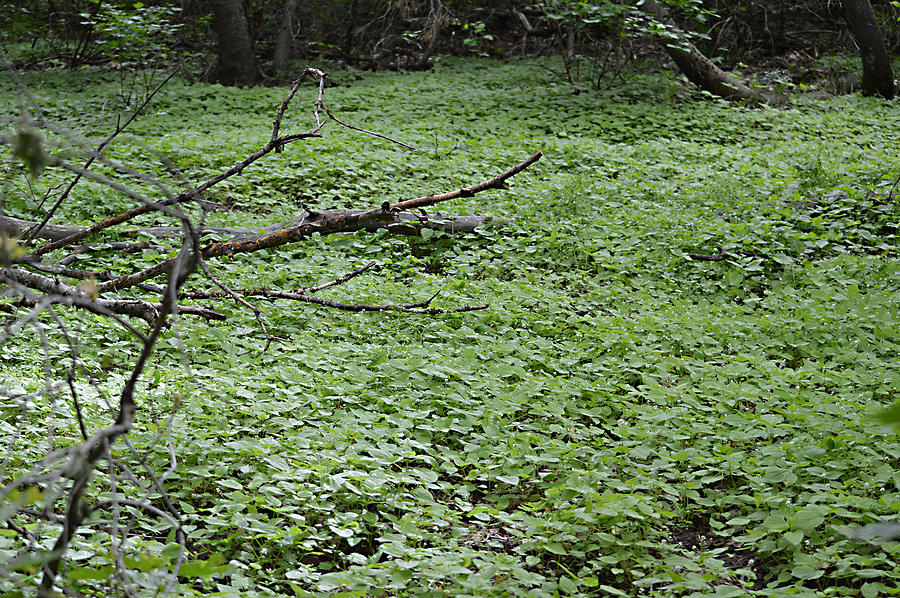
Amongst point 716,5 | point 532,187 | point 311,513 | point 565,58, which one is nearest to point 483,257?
point 532,187

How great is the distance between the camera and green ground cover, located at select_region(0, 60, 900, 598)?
2.57 meters

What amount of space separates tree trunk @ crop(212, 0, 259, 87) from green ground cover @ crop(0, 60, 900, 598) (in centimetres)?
406

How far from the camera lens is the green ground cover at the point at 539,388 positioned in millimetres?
2572

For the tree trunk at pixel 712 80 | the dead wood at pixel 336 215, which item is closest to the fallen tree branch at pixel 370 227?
the dead wood at pixel 336 215

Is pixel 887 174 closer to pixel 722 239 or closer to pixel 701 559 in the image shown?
pixel 722 239

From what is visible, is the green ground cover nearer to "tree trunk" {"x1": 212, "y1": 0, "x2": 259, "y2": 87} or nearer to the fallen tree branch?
the fallen tree branch

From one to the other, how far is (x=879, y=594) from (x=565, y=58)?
10.2 meters

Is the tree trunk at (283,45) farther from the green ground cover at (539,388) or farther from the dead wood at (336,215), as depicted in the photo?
the dead wood at (336,215)

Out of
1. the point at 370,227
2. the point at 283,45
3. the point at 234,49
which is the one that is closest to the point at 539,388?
the point at 370,227

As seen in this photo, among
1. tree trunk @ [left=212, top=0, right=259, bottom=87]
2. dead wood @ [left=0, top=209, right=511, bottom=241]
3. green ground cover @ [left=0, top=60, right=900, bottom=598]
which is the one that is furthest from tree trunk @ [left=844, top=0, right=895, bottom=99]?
tree trunk @ [left=212, top=0, right=259, bottom=87]

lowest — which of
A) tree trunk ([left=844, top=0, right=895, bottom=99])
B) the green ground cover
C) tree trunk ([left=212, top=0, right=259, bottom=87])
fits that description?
the green ground cover

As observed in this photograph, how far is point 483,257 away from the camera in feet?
19.4

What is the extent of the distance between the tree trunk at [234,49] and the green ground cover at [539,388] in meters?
4.06

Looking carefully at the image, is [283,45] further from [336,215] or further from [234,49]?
[336,215]
